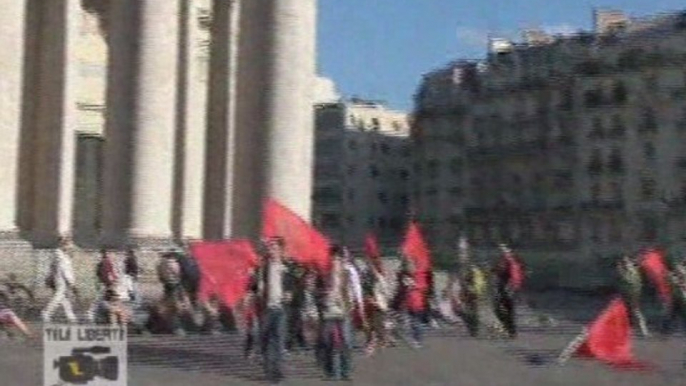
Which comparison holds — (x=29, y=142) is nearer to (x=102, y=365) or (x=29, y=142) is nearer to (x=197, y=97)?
(x=197, y=97)

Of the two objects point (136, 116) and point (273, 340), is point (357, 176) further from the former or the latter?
point (273, 340)

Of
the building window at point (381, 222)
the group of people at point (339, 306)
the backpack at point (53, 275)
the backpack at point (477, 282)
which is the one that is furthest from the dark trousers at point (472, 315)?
the building window at point (381, 222)

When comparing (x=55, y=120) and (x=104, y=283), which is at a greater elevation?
(x=55, y=120)

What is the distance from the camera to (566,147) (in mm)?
81750

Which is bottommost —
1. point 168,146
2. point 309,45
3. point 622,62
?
point 168,146

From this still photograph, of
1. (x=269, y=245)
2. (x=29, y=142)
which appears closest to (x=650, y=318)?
(x=29, y=142)

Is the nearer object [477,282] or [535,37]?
[477,282]

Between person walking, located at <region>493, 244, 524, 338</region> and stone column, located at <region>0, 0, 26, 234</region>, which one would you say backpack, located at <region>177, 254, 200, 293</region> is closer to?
person walking, located at <region>493, 244, 524, 338</region>

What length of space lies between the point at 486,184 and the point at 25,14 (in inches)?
2292

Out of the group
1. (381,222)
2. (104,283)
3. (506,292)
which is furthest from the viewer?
(381,222)

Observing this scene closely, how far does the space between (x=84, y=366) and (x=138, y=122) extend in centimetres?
2272

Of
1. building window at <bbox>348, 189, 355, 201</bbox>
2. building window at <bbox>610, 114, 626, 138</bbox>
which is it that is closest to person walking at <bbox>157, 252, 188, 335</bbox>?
building window at <bbox>610, 114, 626, 138</bbox>

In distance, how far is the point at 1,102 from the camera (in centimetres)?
3102

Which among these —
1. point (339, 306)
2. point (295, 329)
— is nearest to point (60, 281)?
point (295, 329)
